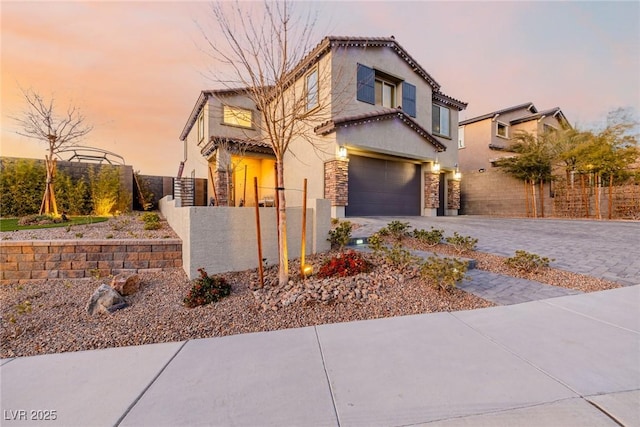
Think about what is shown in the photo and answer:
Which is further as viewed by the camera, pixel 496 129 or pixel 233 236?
pixel 496 129

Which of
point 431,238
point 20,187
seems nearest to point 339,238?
point 431,238

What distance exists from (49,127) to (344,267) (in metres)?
10.7

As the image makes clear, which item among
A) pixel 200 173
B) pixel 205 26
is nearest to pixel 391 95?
pixel 205 26

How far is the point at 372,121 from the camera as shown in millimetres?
10312

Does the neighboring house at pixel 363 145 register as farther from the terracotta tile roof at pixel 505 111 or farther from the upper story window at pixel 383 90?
the terracotta tile roof at pixel 505 111

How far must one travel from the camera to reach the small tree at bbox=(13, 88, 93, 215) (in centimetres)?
798

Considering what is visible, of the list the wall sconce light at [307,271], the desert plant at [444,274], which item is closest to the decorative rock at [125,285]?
the wall sconce light at [307,271]

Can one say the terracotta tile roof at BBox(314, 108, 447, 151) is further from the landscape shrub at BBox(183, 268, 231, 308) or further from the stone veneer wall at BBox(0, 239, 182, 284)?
the landscape shrub at BBox(183, 268, 231, 308)

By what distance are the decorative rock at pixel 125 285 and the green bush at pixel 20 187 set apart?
7804 mm

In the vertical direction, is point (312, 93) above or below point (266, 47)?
below

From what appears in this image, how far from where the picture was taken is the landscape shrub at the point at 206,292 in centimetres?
355

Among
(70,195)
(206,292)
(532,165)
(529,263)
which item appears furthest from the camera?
(532,165)

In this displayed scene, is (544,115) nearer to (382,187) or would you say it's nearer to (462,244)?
(382,187)

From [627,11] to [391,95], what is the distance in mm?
7565
